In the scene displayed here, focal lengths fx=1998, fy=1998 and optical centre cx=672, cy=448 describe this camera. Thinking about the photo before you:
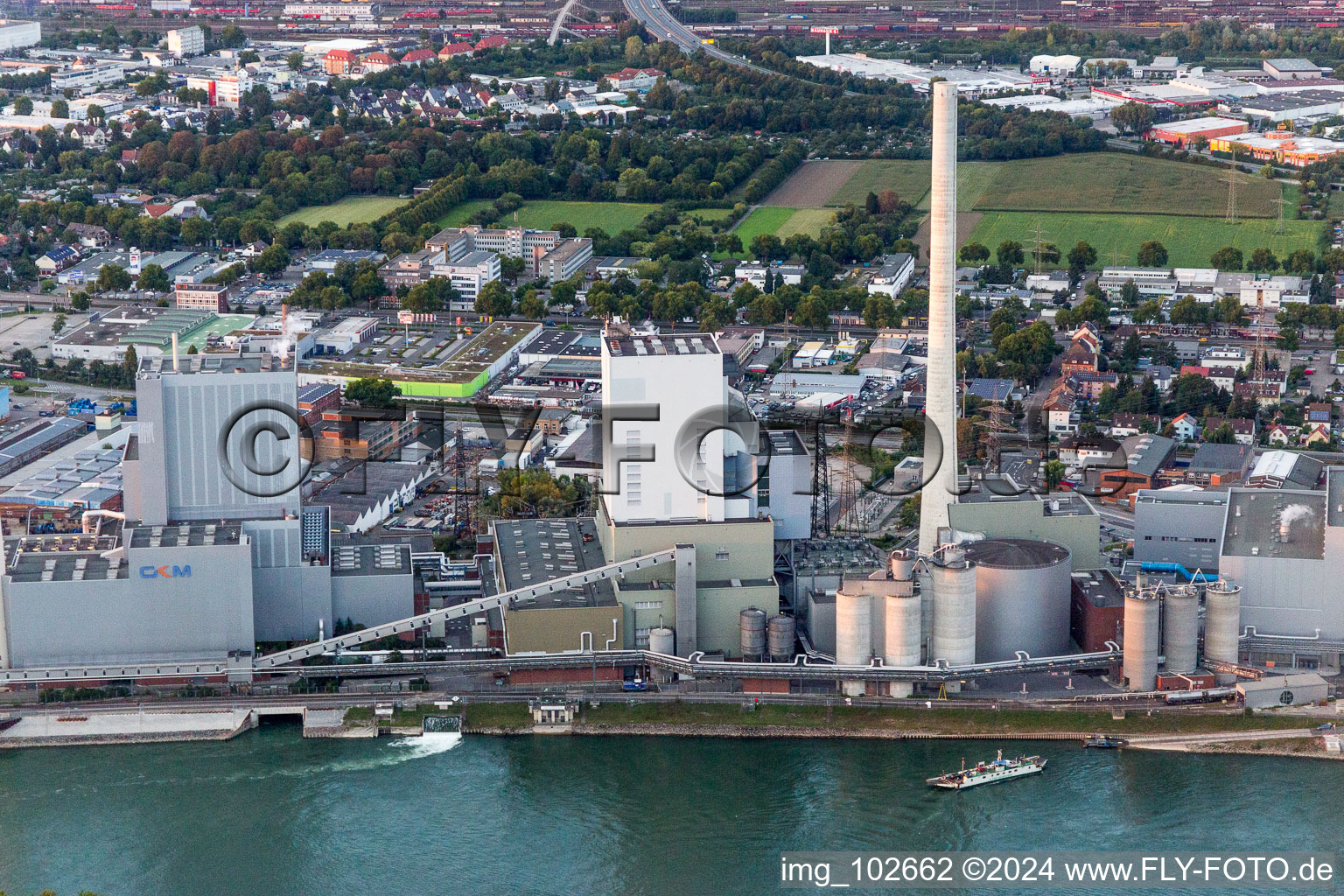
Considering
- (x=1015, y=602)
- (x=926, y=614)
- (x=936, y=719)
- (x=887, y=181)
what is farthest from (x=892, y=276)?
(x=936, y=719)

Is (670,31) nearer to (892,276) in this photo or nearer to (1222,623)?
(892,276)

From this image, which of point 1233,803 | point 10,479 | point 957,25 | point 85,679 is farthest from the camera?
point 957,25

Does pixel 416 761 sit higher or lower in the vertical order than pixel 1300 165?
lower

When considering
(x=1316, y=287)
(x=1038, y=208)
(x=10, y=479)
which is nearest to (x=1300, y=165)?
(x=1038, y=208)

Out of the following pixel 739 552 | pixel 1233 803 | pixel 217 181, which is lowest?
pixel 1233 803

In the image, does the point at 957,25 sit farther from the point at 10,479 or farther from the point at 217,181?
the point at 10,479

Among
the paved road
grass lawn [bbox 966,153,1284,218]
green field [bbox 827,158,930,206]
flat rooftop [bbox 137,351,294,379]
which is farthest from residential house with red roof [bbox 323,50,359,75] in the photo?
flat rooftop [bbox 137,351,294,379]

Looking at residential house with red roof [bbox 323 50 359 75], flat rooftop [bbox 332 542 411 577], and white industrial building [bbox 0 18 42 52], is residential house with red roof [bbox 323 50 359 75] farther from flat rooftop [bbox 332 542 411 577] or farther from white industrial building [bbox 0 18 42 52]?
flat rooftop [bbox 332 542 411 577]
